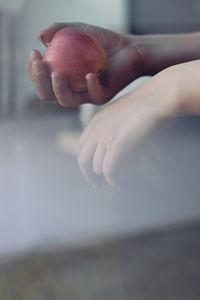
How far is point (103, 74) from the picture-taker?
0.32 metres

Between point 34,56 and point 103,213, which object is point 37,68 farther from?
point 103,213

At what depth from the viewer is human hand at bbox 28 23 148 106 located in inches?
11.6

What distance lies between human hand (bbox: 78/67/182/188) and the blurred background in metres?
0.02

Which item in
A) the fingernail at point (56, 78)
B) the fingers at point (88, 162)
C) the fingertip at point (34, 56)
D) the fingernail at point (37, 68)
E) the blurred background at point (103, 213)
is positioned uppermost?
the fingertip at point (34, 56)

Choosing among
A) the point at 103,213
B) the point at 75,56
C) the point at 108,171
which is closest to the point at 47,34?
the point at 75,56

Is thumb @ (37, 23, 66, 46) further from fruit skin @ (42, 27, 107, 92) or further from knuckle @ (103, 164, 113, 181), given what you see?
knuckle @ (103, 164, 113, 181)

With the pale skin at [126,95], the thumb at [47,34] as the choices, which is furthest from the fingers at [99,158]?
the thumb at [47,34]

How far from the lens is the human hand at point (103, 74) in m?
0.29

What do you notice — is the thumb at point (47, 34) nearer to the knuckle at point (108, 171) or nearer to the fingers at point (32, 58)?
the fingers at point (32, 58)

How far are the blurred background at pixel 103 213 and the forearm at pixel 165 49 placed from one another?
55 millimetres

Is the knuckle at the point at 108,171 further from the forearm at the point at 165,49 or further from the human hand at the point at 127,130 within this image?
the forearm at the point at 165,49

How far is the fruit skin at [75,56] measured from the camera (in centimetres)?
30

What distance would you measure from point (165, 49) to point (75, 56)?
0.07 m

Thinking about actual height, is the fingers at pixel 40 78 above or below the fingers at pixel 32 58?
below
